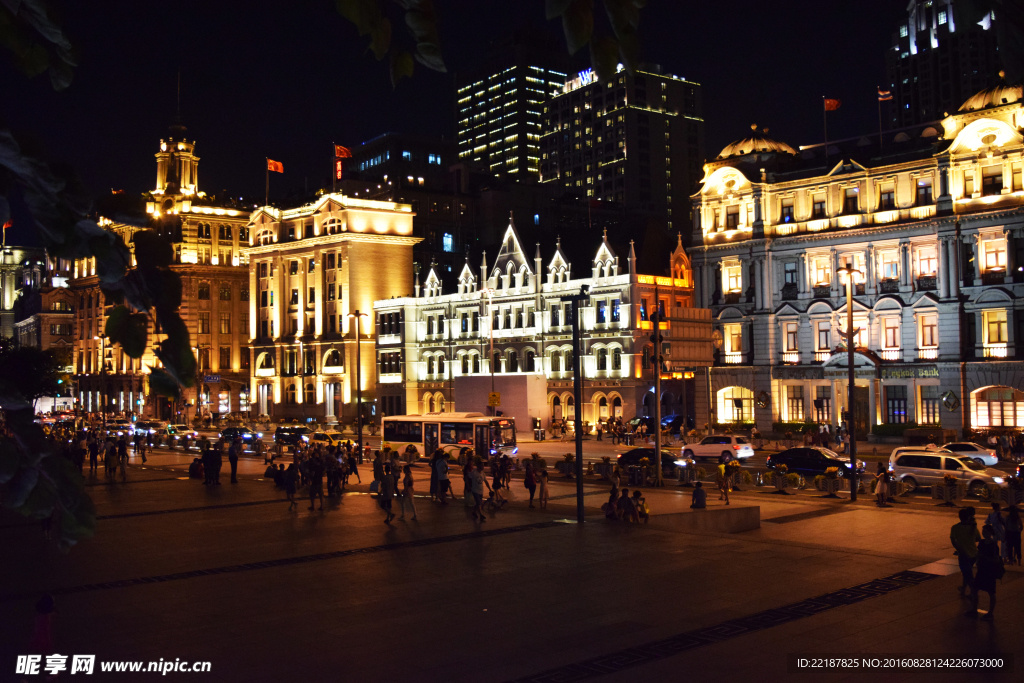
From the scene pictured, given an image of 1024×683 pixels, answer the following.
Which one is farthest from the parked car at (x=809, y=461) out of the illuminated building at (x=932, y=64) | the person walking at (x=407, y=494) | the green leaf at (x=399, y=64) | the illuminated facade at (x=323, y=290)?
the illuminated building at (x=932, y=64)

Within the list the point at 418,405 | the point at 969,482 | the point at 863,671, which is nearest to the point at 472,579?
the point at 863,671

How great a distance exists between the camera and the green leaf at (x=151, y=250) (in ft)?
13.9

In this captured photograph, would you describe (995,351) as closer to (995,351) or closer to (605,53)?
(995,351)

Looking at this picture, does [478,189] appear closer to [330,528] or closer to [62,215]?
[330,528]

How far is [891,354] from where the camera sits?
212 ft

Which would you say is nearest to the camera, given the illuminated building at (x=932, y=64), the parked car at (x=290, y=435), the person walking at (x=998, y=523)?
the person walking at (x=998, y=523)

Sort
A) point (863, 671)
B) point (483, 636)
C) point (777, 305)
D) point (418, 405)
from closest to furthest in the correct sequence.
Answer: point (863, 671) < point (483, 636) < point (777, 305) < point (418, 405)

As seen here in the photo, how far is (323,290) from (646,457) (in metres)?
68.1

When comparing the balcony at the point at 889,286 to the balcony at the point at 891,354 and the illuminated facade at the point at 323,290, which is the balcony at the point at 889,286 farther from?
the illuminated facade at the point at 323,290

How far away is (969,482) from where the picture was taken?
35.6 m

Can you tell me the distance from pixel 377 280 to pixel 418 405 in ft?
57.5

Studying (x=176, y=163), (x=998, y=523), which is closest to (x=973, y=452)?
(x=998, y=523)

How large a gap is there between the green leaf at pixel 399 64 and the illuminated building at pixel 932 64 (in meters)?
172

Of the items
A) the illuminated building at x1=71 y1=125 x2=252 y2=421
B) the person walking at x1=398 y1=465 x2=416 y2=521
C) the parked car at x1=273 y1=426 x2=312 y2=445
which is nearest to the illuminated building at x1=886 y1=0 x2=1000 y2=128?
the illuminated building at x1=71 y1=125 x2=252 y2=421
